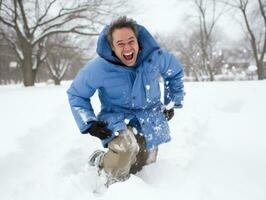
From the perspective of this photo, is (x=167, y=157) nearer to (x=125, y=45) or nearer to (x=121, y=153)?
(x=121, y=153)

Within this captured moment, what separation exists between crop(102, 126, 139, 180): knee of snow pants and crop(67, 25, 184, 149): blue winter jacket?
0.23 feet

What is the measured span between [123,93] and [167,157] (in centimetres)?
114

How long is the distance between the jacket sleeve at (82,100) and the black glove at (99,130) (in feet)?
0.14

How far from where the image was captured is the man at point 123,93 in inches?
128

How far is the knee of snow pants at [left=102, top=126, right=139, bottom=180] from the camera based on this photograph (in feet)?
11.0

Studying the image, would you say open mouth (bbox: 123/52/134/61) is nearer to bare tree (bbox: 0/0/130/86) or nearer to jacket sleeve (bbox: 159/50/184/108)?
jacket sleeve (bbox: 159/50/184/108)

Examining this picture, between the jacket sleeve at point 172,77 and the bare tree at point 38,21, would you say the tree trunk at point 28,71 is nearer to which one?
the bare tree at point 38,21

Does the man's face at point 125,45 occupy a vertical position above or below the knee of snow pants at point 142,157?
above

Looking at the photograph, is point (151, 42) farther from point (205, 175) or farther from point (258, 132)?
point (258, 132)

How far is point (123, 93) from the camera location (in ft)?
11.1

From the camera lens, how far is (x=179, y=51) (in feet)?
151

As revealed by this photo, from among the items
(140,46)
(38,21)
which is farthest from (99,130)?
(38,21)

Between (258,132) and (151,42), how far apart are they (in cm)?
223

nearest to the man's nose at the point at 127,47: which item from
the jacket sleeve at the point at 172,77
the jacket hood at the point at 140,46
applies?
the jacket hood at the point at 140,46
